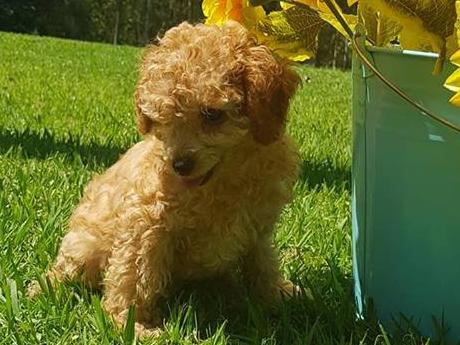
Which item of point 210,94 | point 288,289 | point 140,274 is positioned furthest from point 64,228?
point 210,94

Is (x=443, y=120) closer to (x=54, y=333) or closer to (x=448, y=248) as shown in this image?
(x=448, y=248)

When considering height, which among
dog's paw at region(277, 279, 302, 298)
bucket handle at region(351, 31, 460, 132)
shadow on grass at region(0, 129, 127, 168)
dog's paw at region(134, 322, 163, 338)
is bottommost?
shadow on grass at region(0, 129, 127, 168)

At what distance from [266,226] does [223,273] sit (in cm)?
27

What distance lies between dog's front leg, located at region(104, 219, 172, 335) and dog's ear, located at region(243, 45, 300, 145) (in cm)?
41

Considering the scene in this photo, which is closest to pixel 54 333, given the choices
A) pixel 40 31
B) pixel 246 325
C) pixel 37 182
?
pixel 246 325

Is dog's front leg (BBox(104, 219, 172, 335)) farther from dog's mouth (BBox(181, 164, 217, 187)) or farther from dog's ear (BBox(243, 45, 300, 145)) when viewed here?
dog's ear (BBox(243, 45, 300, 145))

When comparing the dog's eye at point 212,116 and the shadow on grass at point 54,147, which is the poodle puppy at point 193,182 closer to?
the dog's eye at point 212,116

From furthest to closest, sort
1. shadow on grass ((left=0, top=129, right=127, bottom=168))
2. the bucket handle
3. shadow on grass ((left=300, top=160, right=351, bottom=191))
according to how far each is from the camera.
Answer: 1. shadow on grass ((left=0, top=129, right=127, bottom=168))
2. shadow on grass ((left=300, top=160, right=351, bottom=191))
3. the bucket handle

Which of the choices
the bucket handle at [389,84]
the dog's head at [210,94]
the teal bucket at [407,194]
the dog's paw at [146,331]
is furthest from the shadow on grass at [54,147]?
the bucket handle at [389,84]

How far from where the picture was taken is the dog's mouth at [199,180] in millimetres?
2119

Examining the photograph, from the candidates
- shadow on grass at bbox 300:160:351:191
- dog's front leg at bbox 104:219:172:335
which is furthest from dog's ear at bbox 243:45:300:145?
shadow on grass at bbox 300:160:351:191

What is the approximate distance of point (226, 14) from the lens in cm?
204

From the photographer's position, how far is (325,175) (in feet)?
12.8

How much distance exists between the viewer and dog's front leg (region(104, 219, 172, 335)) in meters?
2.23
